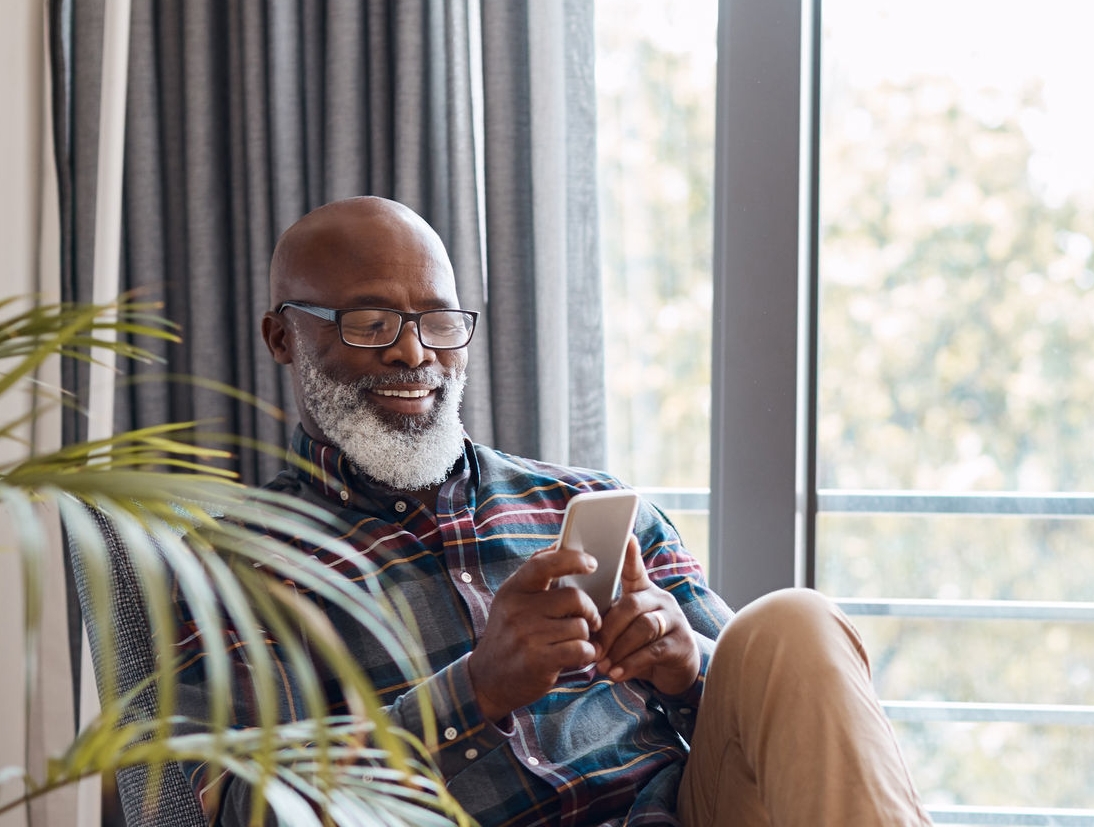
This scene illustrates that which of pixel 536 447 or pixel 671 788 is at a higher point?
pixel 536 447

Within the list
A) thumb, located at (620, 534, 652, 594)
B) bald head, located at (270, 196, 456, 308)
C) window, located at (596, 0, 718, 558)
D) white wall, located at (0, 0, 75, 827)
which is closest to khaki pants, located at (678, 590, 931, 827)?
thumb, located at (620, 534, 652, 594)

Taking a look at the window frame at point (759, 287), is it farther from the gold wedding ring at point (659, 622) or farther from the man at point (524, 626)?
the gold wedding ring at point (659, 622)

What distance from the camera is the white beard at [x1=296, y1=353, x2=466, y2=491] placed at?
5.01 ft

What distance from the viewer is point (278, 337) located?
5.56ft

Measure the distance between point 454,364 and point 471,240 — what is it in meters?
0.42

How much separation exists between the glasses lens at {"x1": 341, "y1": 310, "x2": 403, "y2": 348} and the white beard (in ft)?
0.18

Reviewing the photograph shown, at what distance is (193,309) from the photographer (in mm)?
2045

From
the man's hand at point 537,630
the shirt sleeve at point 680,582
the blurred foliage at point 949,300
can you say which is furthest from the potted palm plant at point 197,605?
the blurred foliage at point 949,300

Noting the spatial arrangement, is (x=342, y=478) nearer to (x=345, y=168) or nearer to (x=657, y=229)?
(x=345, y=168)

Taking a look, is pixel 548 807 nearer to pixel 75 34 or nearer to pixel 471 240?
pixel 471 240

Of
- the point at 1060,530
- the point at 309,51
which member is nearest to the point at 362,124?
the point at 309,51

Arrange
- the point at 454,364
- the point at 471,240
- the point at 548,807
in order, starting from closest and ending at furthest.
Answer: the point at 548,807 < the point at 454,364 < the point at 471,240

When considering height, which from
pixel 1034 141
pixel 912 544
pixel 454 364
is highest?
pixel 1034 141

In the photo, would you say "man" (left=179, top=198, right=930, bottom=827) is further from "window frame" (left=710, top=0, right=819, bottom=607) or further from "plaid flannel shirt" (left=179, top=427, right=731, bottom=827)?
"window frame" (left=710, top=0, right=819, bottom=607)
